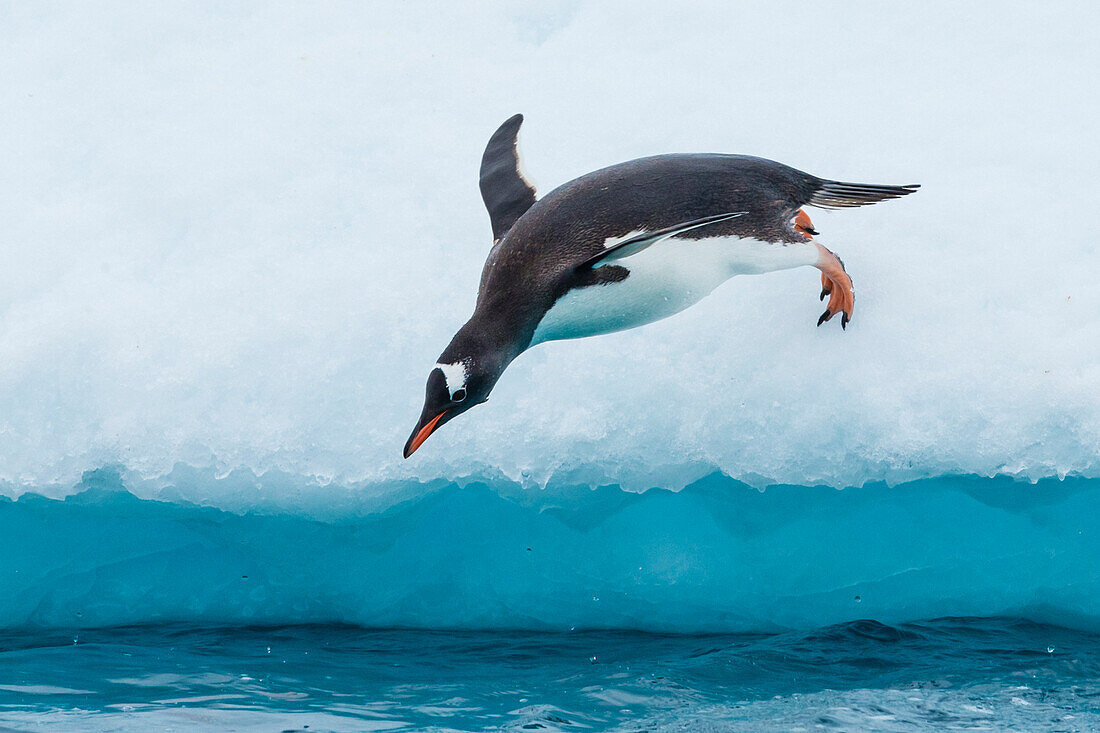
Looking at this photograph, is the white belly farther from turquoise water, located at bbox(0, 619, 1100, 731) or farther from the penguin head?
turquoise water, located at bbox(0, 619, 1100, 731)

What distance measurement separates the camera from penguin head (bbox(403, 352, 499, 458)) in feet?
7.82

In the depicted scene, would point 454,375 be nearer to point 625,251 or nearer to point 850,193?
point 625,251

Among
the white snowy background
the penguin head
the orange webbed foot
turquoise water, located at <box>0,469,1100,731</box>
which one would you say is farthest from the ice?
the penguin head

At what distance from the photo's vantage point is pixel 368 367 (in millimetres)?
3281

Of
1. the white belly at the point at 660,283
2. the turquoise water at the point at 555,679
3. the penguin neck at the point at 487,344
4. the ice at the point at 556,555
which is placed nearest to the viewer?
the turquoise water at the point at 555,679

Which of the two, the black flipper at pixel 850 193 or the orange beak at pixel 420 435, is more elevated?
the black flipper at pixel 850 193

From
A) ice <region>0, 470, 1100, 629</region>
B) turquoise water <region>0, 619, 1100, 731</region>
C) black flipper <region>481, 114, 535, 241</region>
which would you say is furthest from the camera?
black flipper <region>481, 114, 535, 241</region>

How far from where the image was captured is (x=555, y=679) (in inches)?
102

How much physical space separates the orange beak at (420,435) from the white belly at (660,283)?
380mm

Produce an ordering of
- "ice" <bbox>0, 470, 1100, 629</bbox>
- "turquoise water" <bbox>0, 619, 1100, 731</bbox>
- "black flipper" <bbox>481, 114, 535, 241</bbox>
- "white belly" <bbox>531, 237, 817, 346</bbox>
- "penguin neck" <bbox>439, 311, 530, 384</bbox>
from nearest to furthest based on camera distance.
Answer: "turquoise water" <bbox>0, 619, 1100, 731</bbox>
"penguin neck" <bbox>439, 311, 530, 384</bbox>
"white belly" <bbox>531, 237, 817, 346</bbox>
"ice" <bbox>0, 470, 1100, 629</bbox>
"black flipper" <bbox>481, 114, 535, 241</bbox>

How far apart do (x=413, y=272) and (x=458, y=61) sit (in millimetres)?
1365

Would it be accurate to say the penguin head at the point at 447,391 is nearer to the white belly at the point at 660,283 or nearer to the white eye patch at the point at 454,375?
the white eye patch at the point at 454,375

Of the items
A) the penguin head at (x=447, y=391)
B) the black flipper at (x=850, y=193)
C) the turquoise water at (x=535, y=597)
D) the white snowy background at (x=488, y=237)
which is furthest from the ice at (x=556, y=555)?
the black flipper at (x=850, y=193)

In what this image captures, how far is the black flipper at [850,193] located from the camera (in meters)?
3.03
